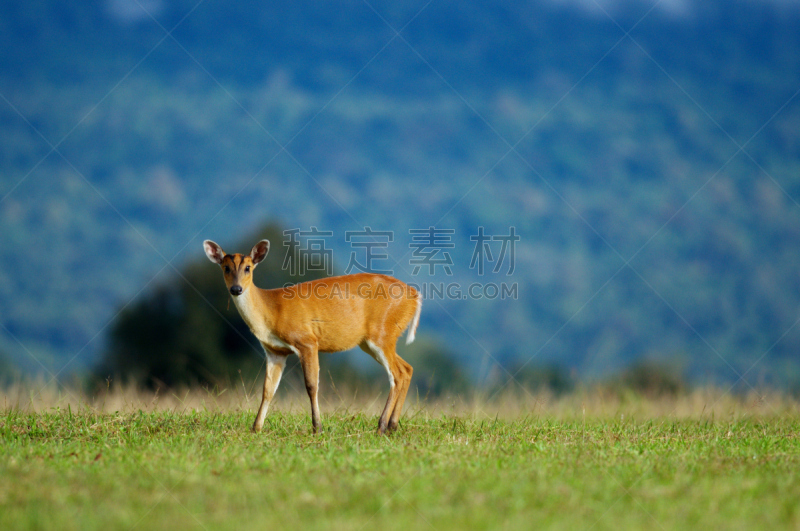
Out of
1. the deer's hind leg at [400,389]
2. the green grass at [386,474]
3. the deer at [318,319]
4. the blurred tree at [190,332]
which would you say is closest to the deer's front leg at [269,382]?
the deer at [318,319]

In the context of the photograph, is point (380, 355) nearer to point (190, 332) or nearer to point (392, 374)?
point (392, 374)

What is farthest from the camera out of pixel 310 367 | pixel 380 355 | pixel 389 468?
pixel 380 355

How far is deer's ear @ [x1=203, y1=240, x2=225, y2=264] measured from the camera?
975 centimetres

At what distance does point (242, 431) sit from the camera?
8.98 m

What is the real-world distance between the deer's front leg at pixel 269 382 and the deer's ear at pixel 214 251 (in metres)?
1.36

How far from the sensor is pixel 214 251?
32.4 ft

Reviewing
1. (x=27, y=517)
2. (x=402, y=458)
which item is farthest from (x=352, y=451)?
(x=27, y=517)

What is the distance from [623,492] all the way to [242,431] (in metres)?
4.81

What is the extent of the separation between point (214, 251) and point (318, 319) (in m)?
1.74

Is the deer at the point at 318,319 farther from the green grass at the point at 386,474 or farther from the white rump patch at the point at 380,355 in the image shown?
the green grass at the point at 386,474

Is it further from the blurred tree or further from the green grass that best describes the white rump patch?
the blurred tree

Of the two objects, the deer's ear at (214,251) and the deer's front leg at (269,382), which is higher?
the deer's ear at (214,251)

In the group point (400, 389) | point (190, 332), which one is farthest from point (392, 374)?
point (190, 332)

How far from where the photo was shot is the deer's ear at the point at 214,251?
9750 millimetres
